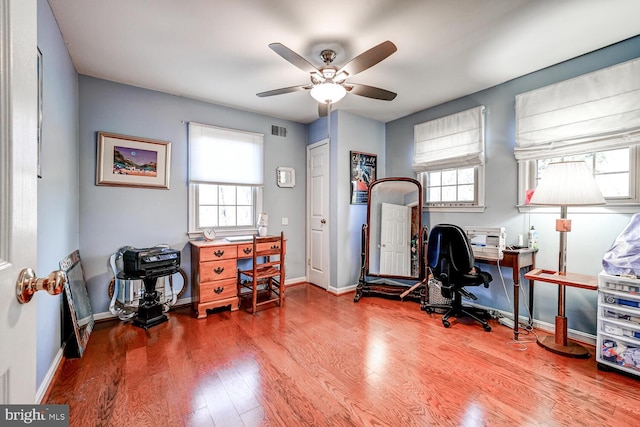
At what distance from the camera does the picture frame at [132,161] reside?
9.96 ft

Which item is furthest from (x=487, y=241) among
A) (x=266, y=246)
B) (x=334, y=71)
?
(x=266, y=246)

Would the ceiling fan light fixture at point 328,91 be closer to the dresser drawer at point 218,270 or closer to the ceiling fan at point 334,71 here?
the ceiling fan at point 334,71

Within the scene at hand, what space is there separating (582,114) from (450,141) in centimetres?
128

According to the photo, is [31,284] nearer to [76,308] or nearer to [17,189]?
[17,189]

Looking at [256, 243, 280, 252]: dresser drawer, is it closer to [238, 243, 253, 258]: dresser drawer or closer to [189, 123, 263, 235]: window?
[238, 243, 253, 258]: dresser drawer

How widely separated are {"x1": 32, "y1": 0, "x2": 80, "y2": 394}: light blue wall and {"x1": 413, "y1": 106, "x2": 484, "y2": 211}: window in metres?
3.91

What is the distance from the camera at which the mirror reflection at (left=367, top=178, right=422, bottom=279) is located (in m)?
3.90

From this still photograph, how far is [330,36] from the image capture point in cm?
230

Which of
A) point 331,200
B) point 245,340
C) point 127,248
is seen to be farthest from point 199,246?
point 331,200

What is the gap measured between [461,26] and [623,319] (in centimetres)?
250

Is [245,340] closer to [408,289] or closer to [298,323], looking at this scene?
[298,323]

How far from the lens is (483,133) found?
3289 millimetres

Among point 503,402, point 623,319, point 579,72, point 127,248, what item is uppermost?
point 579,72

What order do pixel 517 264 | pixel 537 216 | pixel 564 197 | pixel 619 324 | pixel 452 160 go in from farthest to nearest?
pixel 452 160, pixel 537 216, pixel 517 264, pixel 564 197, pixel 619 324
